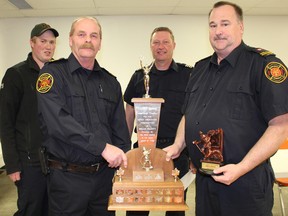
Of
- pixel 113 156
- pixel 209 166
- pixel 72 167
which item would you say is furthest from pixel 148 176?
pixel 72 167

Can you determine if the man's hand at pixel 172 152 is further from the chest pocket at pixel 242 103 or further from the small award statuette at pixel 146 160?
the chest pocket at pixel 242 103

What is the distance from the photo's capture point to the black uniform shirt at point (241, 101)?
150 centimetres

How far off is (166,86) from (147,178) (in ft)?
4.07

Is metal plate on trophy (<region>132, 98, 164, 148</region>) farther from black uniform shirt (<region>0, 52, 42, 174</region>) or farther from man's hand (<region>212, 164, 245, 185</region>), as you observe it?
black uniform shirt (<region>0, 52, 42, 174</region>)

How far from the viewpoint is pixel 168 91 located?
2748 mm

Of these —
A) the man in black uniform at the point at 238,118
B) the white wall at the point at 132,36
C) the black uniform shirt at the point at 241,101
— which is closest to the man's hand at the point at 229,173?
the man in black uniform at the point at 238,118

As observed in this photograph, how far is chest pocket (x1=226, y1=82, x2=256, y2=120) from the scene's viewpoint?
1.57m

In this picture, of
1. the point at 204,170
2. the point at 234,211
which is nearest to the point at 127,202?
the point at 204,170

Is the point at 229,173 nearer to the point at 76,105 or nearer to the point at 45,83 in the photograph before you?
the point at 76,105

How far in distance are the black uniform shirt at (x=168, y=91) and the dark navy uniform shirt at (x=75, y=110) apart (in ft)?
2.57

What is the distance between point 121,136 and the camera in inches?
80.1

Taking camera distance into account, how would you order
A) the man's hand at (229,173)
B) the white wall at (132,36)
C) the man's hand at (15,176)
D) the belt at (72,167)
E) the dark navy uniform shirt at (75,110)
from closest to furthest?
the man's hand at (229,173) → the dark navy uniform shirt at (75,110) → the belt at (72,167) → the man's hand at (15,176) → the white wall at (132,36)

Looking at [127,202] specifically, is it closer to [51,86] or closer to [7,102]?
[51,86]

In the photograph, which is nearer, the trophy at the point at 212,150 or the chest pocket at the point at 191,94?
the trophy at the point at 212,150
